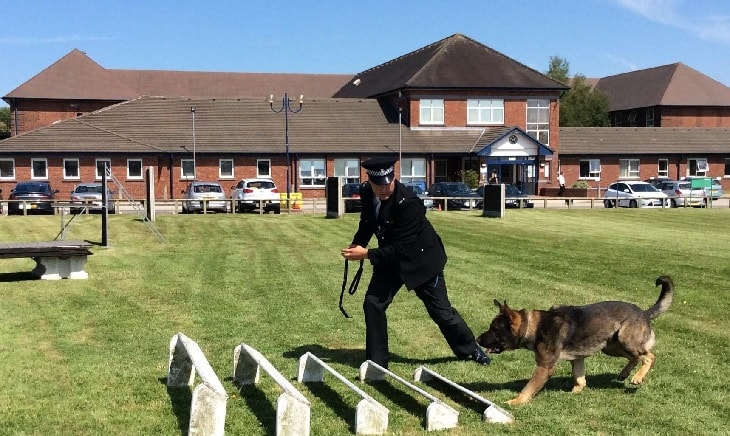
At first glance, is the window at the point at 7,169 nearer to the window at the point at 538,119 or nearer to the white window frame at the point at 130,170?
the white window frame at the point at 130,170

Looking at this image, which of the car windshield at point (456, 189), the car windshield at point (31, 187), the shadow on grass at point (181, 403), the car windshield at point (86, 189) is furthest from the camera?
the car windshield at point (456, 189)

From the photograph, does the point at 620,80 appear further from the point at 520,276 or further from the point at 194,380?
the point at 194,380

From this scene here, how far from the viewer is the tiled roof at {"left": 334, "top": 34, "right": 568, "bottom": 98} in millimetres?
59250

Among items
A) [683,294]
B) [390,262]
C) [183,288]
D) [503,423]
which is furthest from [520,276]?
[503,423]

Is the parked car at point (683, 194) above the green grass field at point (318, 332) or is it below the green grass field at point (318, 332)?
above

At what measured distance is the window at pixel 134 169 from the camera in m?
53.6

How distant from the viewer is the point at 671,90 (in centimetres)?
8306

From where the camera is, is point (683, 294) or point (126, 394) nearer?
point (126, 394)

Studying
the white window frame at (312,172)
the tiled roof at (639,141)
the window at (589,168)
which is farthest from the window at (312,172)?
the window at (589,168)

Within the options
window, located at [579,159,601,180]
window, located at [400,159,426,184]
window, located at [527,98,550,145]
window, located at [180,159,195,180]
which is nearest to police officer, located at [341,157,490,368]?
window, located at [180,159,195,180]

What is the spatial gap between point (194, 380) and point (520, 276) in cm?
852

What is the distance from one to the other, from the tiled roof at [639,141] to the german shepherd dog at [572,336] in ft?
189

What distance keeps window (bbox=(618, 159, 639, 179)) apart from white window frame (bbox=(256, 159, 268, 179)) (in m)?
28.0

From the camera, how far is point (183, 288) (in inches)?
555
